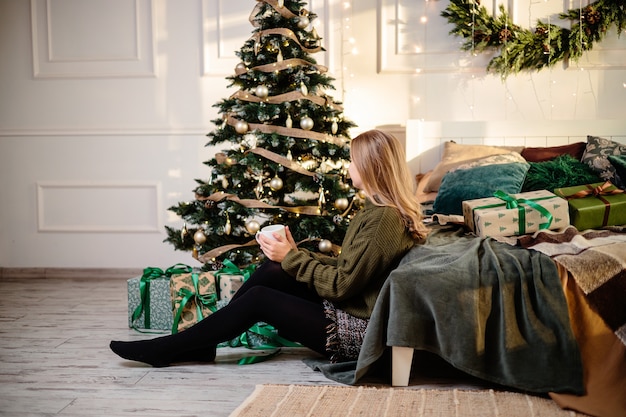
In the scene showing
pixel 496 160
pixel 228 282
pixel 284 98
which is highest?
pixel 284 98

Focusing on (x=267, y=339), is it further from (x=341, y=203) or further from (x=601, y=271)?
(x=601, y=271)

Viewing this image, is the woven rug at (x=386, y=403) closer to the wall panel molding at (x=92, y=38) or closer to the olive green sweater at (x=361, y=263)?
the olive green sweater at (x=361, y=263)

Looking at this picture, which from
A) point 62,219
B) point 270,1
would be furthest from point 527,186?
point 62,219

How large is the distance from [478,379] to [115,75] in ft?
10.4

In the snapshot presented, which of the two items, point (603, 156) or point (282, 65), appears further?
point (603, 156)

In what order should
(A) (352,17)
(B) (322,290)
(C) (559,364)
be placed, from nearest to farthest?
(C) (559,364), (B) (322,290), (A) (352,17)

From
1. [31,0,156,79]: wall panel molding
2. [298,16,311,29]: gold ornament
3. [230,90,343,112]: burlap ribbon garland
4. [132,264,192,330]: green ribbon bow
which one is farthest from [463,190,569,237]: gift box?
[31,0,156,79]: wall panel molding

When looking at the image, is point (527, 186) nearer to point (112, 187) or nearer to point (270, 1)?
point (270, 1)

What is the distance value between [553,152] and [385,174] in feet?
5.79

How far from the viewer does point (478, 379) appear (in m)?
2.35

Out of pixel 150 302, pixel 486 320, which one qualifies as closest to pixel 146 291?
pixel 150 302

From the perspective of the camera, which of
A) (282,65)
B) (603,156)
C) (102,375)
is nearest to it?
A: (102,375)

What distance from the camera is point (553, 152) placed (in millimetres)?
3766

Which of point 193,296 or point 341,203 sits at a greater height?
point 341,203
